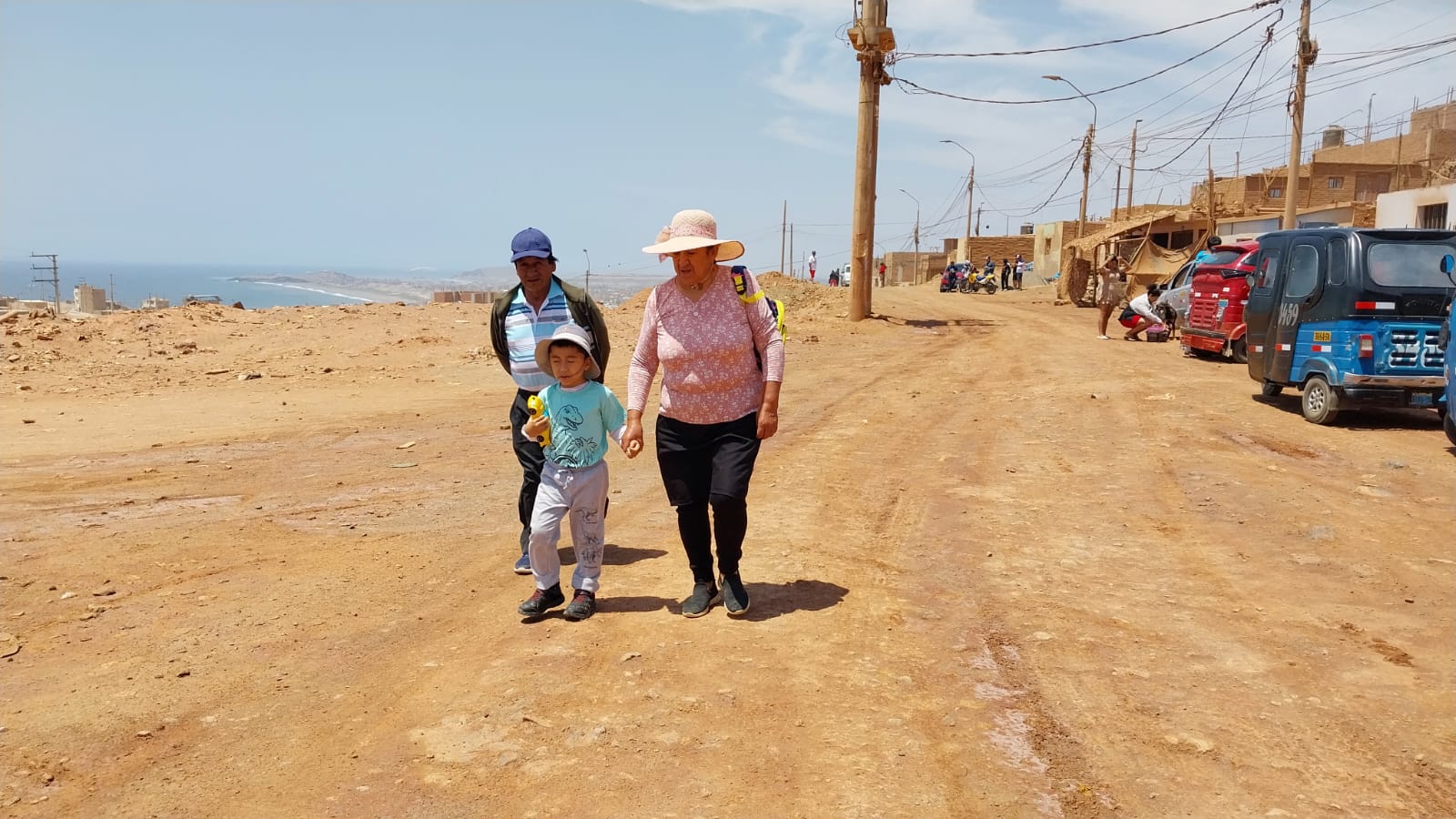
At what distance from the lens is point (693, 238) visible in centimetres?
462

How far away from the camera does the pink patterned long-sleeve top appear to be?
4676 mm

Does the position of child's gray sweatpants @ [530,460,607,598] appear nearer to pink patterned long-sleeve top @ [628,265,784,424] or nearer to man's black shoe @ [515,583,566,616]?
man's black shoe @ [515,583,566,616]

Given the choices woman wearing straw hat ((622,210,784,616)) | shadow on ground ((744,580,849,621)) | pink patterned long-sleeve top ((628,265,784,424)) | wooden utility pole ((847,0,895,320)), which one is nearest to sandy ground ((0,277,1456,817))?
shadow on ground ((744,580,849,621))

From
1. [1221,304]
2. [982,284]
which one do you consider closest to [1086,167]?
A: [982,284]

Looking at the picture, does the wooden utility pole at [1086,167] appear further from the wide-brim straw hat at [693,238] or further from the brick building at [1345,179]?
the wide-brim straw hat at [693,238]

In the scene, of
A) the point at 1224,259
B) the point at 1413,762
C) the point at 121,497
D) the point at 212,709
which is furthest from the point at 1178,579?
the point at 1224,259

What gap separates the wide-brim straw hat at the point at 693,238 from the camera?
455 centimetres

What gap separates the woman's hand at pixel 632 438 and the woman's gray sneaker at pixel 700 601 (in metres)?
0.77

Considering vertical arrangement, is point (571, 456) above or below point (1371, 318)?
below

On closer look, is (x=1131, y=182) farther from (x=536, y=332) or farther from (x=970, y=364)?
(x=536, y=332)

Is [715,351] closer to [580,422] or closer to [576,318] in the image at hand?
[580,422]

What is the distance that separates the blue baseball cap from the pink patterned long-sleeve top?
33.9 inches

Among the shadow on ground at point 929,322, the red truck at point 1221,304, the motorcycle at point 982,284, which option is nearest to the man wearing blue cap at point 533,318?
the red truck at point 1221,304

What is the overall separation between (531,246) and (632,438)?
1315 mm
